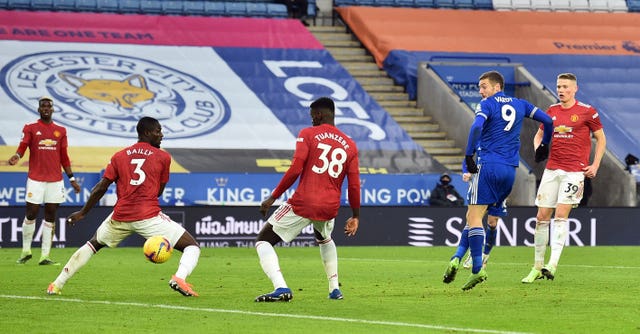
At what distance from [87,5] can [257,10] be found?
4.75 metres

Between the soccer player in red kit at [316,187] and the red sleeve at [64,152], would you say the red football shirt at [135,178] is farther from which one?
the red sleeve at [64,152]

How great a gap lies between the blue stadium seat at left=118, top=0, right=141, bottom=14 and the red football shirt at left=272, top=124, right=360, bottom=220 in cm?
2412

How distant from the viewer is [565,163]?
15.7 m

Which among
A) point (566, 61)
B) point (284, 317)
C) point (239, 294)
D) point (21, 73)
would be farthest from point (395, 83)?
point (284, 317)

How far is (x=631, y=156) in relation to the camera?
102 feet

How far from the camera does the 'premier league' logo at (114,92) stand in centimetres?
3105

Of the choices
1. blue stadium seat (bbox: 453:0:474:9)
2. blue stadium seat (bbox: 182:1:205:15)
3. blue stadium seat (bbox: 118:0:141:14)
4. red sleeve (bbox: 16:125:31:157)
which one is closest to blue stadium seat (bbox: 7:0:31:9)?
blue stadium seat (bbox: 118:0:141:14)

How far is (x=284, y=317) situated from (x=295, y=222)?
4.98ft

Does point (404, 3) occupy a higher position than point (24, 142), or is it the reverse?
point (24, 142)

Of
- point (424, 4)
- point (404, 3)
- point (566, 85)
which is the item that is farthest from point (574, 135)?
point (424, 4)

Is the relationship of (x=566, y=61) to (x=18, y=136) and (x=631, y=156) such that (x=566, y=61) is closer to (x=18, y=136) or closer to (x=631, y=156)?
(x=631, y=156)

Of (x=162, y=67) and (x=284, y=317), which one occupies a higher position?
(x=284, y=317)

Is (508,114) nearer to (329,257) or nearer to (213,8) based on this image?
(329,257)

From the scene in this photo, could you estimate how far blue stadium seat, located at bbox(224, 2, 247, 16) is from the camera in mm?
36531
